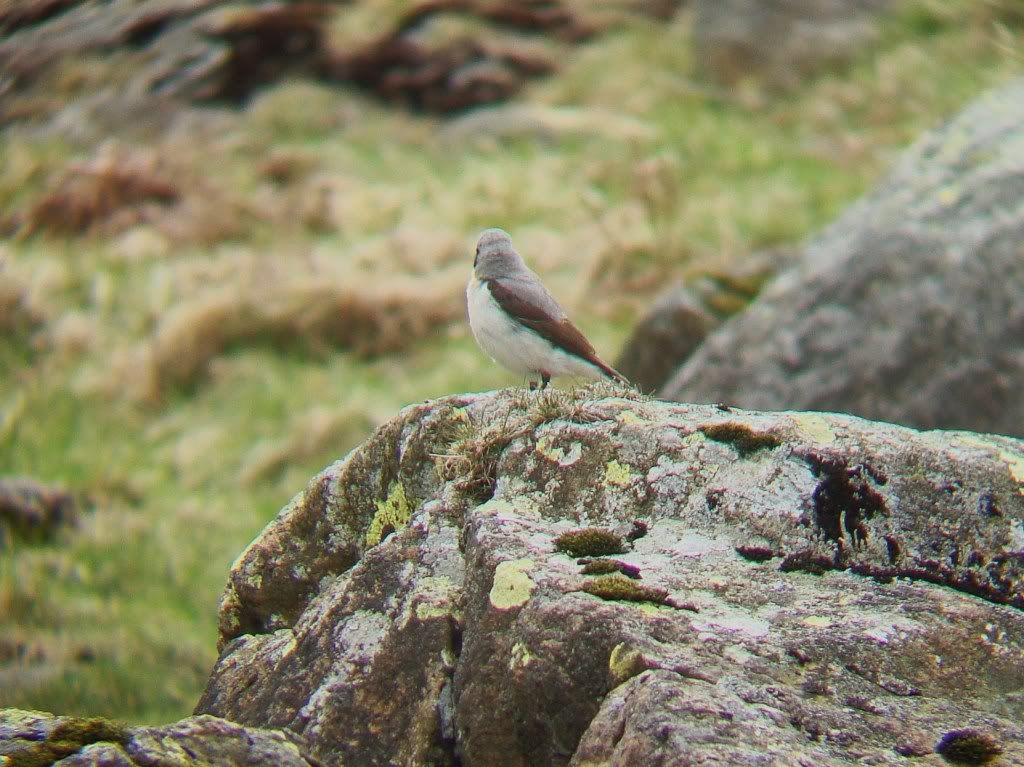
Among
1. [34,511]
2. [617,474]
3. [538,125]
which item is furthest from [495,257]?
[538,125]

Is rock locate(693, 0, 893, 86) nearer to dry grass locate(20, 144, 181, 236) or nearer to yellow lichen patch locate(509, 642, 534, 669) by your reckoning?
dry grass locate(20, 144, 181, 236)

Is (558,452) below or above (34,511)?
above

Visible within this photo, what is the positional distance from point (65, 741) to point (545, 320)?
5016 millimetres

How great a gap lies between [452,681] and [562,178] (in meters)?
16.4

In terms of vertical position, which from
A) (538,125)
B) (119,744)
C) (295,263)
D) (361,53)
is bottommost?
(538,125)

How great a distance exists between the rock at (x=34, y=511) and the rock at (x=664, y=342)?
6.77 meters

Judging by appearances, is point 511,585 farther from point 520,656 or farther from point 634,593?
point 634,593

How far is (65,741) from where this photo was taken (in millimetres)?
4016

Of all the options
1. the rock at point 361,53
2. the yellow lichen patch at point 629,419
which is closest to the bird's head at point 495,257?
the yellow lichen patch at point 629,419

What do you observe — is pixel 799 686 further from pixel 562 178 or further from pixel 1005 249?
pixel 562 178

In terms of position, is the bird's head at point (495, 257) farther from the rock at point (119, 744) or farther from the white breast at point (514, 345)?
the rock at point (119, 744)

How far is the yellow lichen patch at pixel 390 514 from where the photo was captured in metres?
5.93

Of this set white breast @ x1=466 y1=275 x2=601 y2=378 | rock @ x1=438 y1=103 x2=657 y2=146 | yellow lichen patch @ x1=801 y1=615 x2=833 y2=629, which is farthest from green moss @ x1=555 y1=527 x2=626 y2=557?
rock @ x1=438 y1=103 x2=657 y2=146

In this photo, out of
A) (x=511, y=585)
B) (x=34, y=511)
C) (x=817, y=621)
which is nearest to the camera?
(x=817, y=621)
